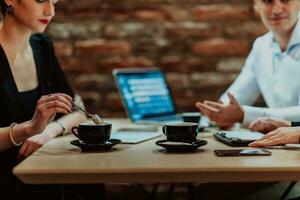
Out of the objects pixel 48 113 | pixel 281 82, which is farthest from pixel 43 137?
pixel 281 82

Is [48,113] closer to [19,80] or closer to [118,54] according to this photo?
[19,80]

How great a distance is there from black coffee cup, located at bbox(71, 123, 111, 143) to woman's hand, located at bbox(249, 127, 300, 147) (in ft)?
1.56

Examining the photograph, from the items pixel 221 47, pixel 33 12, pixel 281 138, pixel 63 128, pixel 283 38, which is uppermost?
pixel 33 12

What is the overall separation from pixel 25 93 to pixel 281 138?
1.02 meters

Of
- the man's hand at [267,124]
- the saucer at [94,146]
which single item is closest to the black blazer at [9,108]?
the saucer at [94,146]

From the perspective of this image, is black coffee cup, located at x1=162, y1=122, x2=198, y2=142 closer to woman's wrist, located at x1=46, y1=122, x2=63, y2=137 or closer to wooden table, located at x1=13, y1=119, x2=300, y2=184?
wooden table, located at x1=13, y1=119, x2=300, y2=184

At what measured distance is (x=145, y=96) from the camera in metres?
2.56

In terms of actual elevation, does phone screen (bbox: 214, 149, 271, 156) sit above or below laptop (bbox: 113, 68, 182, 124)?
above

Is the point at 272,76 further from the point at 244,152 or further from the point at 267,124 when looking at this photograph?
the point at 244,152

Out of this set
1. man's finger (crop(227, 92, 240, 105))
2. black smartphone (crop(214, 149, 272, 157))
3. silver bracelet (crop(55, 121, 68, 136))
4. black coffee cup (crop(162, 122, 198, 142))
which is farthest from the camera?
man's finger (crop(227, 92, 240, 105))

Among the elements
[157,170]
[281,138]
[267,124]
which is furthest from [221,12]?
[157,170]

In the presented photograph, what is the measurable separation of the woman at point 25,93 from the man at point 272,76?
65cm

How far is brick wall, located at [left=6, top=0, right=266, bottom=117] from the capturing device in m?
3.01

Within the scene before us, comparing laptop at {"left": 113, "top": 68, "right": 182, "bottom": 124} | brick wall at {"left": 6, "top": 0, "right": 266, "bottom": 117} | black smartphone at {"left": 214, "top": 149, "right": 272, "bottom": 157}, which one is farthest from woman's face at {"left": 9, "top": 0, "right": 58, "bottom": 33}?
brick wall at {"left": 6, "top": 0, "right": 266, "bottom": 117}
